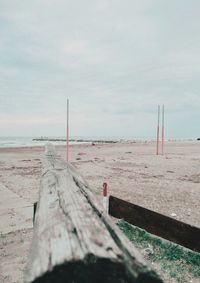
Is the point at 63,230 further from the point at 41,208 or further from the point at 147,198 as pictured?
the point at 147,198

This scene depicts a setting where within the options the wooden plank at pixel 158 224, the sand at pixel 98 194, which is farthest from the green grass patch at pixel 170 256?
the sand at pixel 98 194

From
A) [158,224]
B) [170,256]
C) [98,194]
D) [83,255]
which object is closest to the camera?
[83,255]

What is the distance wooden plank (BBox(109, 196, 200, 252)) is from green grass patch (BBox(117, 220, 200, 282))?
1.43 feet

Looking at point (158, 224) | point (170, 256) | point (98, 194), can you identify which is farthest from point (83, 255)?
point (98, 194)

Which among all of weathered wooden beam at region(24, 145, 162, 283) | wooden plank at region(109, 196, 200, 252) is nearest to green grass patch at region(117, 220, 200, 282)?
wooden plank at region(109, 196, 200, 252)

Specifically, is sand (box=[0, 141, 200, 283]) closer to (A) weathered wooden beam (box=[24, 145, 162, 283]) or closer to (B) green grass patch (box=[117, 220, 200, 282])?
(B) green grass patch (box=[117, 220, 200, 282])

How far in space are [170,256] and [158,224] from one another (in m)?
0.65

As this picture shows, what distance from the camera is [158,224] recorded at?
14.3 feet

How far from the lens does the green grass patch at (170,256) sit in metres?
4.21

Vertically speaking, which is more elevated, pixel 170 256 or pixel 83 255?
pixel 83 255

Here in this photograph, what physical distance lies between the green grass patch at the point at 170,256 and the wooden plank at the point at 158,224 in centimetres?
44

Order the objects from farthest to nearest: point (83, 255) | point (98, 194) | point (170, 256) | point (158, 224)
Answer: point (98, 194) < point (170, 256) < point (158, 224) < point (83, 255)

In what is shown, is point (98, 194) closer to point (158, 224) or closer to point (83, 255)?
point (158, 224)

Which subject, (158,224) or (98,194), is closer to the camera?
(158,224)
